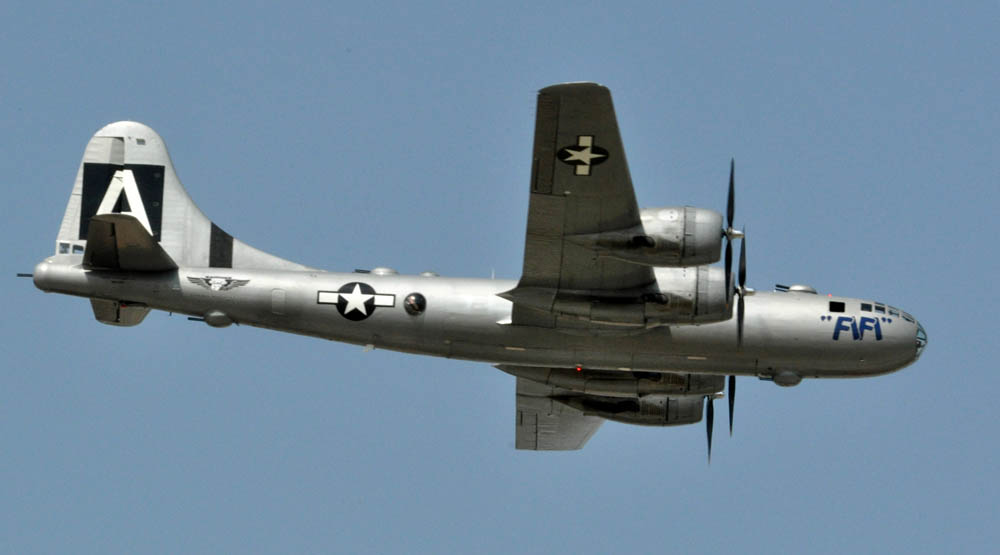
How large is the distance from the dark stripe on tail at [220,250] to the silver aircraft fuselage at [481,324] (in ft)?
4.06

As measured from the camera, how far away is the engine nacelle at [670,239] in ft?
96.4

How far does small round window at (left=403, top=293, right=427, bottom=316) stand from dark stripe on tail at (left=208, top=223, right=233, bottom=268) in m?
5.25

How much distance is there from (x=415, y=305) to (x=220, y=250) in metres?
5.93

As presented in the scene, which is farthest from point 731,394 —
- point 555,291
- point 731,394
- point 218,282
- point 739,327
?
point 218,282

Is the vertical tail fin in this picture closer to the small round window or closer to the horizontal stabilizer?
the horizontal stabilizer

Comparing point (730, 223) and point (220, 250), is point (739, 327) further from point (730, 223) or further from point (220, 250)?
point (220, 250)

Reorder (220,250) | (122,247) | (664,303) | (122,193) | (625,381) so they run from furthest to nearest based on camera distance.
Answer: (625,381) → (122,193) → (220,250) → (122,247) → (664,303)

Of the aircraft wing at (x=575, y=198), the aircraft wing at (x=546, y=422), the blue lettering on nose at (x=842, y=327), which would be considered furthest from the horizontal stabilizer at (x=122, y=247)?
the blue lettering on nose at (x=842, y=327)

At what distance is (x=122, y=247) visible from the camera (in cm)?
3284

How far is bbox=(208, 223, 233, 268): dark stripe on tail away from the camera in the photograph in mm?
34812

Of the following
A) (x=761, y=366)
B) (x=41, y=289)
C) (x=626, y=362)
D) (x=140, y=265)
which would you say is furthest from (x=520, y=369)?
(x=41, y=289)

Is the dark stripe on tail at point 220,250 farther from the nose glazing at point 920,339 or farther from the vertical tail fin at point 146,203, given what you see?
the nose glazing at point 920,339

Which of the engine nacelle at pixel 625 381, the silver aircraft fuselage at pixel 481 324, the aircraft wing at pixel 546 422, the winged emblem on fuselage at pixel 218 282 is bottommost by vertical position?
the aircraft wing at pixel 546 422

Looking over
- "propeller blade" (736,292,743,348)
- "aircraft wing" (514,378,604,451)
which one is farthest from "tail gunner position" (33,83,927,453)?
"aircraft wing" (514,378,604,451)
